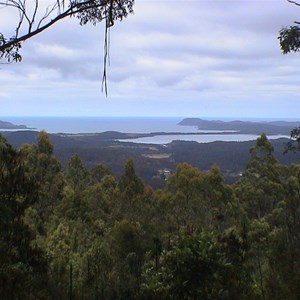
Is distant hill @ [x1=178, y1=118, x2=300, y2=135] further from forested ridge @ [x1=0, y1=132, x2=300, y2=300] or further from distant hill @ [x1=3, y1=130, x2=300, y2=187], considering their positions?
forested ridge @ [x1=0, y1=132, x2=300, y2=300]

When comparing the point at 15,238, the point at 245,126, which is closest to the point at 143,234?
the point at 15,238

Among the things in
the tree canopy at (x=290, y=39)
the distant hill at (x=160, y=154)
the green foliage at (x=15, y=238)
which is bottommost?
the distant hill at (x=160, y=154)

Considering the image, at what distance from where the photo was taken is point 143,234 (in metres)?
12.7

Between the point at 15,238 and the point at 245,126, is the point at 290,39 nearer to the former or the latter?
the point at 15,238

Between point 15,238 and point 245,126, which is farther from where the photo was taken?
point 245,126

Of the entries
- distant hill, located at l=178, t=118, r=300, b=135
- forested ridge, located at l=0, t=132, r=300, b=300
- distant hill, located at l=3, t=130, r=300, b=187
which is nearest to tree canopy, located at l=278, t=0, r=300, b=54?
forested ridge, located at l=0, t=132, r=300, b=300

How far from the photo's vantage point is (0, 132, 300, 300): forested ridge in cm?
619

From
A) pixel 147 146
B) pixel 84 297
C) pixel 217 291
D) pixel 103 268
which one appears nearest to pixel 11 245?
pixel 84 297

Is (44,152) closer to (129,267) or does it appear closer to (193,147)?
(129,267)

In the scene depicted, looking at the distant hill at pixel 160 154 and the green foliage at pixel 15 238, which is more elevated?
the green foliage at pixel 15 238

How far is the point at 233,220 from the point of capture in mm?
16359

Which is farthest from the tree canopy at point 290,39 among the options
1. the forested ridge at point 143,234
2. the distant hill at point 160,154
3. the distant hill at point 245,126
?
the distant hill at point 245,126

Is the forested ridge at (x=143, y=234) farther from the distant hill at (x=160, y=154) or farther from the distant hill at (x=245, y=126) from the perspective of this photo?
the distant hill at (x=245, y=126)

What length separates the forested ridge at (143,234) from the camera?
20.3ft
